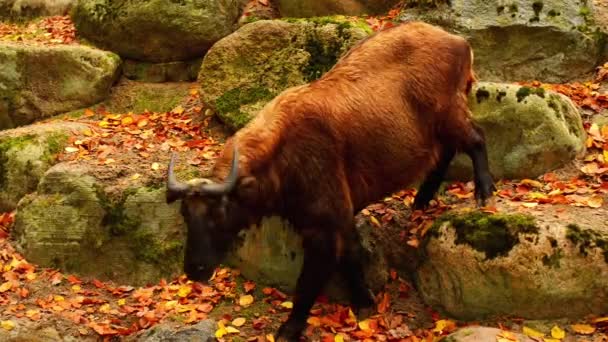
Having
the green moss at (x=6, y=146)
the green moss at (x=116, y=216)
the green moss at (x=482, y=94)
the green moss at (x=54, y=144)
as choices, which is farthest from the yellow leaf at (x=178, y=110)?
the green moss at (x=482, y=94)

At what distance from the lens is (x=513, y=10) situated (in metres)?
9.70

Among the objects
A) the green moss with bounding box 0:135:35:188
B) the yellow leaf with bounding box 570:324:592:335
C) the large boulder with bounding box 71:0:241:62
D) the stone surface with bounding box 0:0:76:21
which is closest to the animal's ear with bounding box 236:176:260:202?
the yellow leaf with bounding box 570:324:592:335

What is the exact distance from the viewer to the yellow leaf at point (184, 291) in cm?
704

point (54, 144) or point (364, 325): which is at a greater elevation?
point (54, 144)

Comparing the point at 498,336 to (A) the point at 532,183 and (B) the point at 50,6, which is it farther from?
(B) the point at 50,6

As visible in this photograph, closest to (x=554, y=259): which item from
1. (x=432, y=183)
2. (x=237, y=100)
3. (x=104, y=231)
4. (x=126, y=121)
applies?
(x=432, y=183)

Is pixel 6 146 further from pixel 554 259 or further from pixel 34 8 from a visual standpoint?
pixel 554 259

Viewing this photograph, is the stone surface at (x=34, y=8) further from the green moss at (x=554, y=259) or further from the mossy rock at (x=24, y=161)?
the green moss at (x=554, y=259)

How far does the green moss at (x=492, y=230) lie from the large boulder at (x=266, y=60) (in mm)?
3298

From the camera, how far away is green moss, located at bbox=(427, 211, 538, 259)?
20.2 ft

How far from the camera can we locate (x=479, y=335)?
5.66 m

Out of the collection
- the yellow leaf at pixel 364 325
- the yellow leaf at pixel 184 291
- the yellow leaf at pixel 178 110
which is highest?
the yellow leaf at pixel 178 110

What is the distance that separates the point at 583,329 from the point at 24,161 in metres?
6.60

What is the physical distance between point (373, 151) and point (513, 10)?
4.59m
